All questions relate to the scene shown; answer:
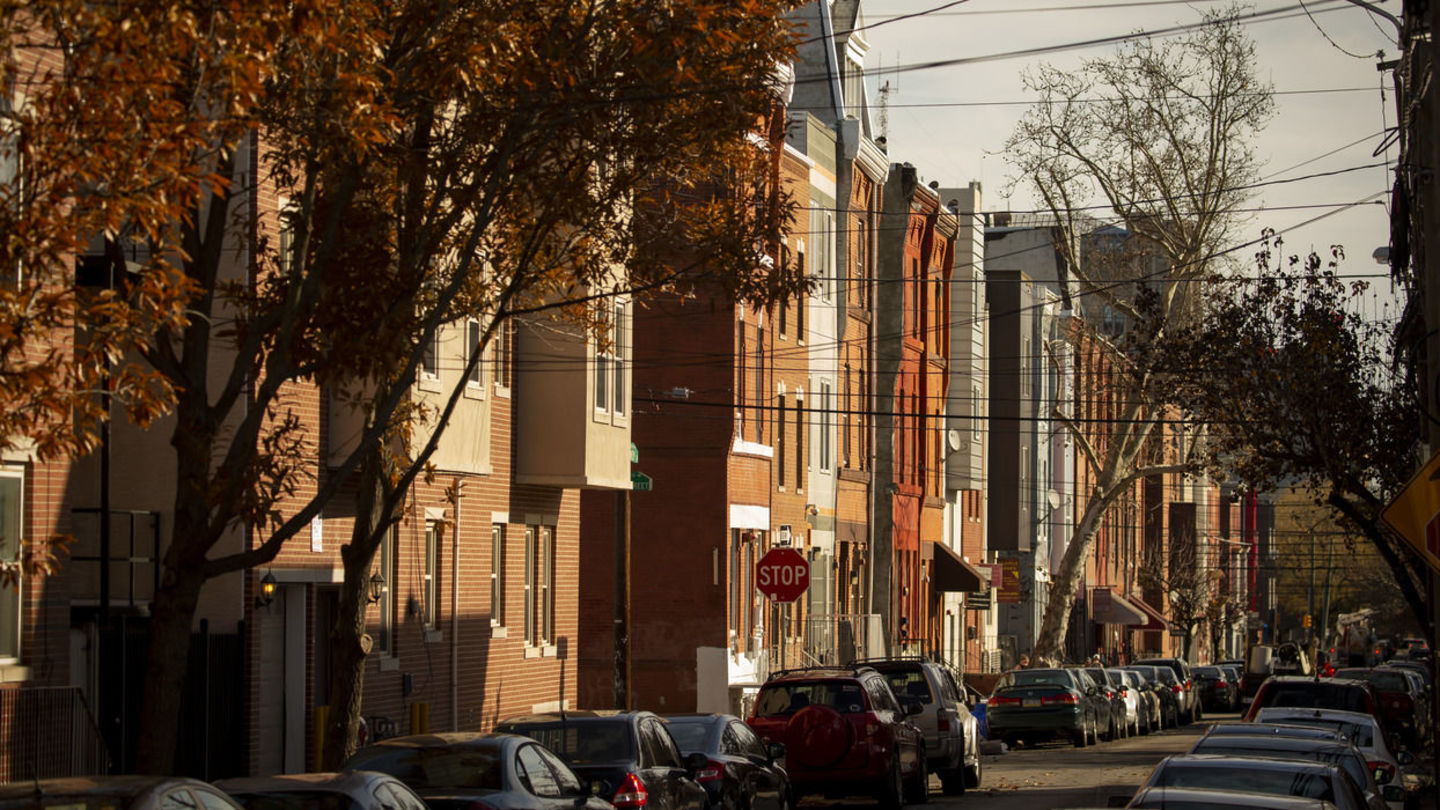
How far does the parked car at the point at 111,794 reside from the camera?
9.54 meters

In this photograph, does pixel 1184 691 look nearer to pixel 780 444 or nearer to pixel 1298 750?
pixel 780 444

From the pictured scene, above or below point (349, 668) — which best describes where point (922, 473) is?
above

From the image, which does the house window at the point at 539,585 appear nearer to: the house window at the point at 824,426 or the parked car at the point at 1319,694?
the parked car at the point at 1319,694

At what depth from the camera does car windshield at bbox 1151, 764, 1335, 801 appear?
1157cm

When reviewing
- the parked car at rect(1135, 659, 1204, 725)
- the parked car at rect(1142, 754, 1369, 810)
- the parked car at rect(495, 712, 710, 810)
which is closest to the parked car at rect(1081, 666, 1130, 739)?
the parked car at rect(1135, 659, 1204, 725)

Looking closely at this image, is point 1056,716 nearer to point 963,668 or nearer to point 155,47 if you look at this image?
point 963,668

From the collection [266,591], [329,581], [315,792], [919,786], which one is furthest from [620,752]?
[919,786]

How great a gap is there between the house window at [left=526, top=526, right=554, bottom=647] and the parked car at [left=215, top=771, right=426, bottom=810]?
64.5 ft

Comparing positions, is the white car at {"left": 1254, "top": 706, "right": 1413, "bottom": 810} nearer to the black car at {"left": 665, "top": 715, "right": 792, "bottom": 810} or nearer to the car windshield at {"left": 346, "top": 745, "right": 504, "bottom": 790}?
the black car at {"left": 665, "top": 715, "right": 792, "bottom": 810}

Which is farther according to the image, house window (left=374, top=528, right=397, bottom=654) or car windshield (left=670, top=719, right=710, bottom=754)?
house window (left=374, top=528, right=397, bottom=654)

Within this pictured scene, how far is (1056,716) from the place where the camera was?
41.7 metres

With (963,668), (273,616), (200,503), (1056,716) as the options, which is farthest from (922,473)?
(200,503)

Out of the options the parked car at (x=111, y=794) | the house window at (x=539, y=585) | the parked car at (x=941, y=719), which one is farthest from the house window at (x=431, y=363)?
the parked car at (x=111, y=794)

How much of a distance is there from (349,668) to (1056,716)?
26035 mm
